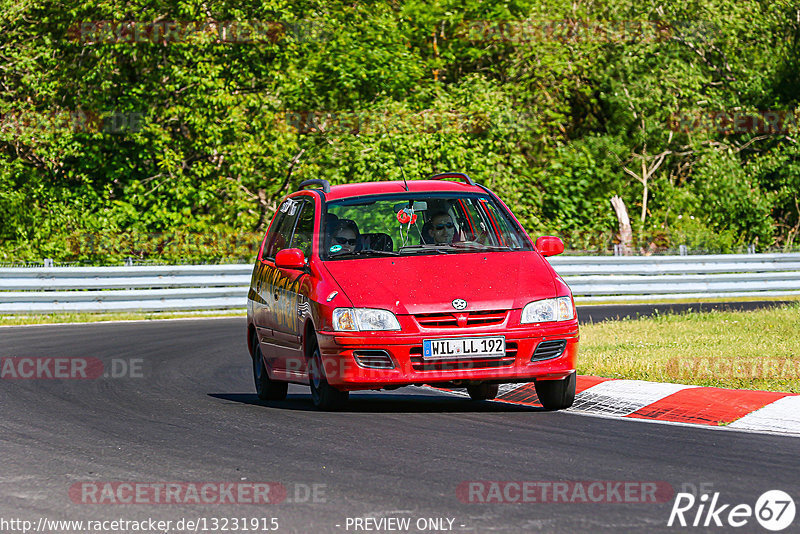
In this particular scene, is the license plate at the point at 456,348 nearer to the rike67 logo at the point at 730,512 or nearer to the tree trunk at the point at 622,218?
the rike67 logo at the point at 730,512

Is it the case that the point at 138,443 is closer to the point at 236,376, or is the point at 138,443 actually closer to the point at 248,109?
the point at 236,376

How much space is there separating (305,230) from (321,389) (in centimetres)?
165

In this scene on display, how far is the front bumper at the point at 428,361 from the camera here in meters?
Result: 8.55

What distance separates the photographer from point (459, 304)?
858cm

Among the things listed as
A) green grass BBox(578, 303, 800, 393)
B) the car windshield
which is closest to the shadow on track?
the car windshield

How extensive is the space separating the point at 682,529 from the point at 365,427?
3511 mm

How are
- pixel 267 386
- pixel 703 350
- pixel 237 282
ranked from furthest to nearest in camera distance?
pixel 237 282, pixel 703 350, pixel 267 386

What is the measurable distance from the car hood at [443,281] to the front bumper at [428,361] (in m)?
0.20

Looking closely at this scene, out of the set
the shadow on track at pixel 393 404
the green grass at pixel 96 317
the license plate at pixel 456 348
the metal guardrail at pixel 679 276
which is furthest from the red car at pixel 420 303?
the metal guardrail at pixel 679 276

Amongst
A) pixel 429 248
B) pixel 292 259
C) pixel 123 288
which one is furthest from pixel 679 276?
pixel 292 259

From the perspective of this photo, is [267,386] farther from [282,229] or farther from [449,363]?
[449,363]

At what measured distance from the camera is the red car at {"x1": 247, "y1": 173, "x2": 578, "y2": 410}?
8.57m

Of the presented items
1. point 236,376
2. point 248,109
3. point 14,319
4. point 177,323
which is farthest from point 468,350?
point 248,109

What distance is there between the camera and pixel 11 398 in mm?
10383
